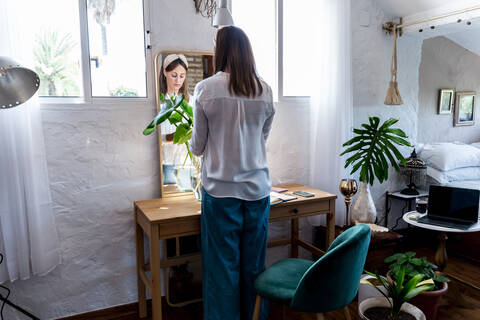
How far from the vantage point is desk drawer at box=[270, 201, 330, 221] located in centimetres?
231

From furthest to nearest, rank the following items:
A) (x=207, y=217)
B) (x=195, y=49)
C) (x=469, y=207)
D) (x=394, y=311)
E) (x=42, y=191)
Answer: (x=195, y=49) < (x=469, y=207) < (x=42, y=191) < (x=207, y=217) < (x=394, y=311)

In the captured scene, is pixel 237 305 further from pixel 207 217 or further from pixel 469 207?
pixel 469 207

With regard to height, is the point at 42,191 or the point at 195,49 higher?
the point at 195,49

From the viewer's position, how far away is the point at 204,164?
1896 millimetres

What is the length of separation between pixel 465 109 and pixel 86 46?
13.6ft

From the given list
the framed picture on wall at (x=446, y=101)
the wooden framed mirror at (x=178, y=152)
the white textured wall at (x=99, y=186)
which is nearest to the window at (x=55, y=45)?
the white textured wall at (x=99, y=186)

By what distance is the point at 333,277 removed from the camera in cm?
146

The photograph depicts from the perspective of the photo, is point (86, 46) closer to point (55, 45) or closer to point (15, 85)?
point (55, 45)

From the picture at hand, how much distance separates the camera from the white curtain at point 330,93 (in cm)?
281

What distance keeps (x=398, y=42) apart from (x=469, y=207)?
5.34ft

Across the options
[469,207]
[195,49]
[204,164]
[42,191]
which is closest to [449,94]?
[469,207]

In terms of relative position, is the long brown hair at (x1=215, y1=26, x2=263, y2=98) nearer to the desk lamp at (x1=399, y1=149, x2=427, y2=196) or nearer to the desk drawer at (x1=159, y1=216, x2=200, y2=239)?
the desk drawer at (x1=159, y1=216, x2=200, y2=239)

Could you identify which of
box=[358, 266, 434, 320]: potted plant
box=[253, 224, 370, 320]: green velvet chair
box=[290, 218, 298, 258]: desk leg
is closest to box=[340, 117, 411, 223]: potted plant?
box=[290, 218, 298, 258]: desk leg

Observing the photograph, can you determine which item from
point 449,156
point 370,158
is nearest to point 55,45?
point 370,158
